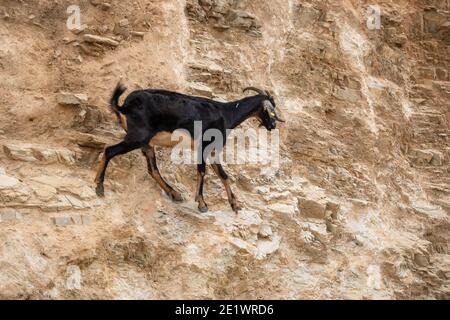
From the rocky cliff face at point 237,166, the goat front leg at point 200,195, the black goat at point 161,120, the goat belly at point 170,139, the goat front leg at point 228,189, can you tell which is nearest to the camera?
the rocky cliff face at point 237,166

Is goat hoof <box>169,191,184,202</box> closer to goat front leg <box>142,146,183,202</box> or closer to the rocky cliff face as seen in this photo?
goat front leg <box>142,146,183,202</box>

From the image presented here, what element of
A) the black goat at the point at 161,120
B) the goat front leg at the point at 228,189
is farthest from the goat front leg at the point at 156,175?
the goat front leg at the point at 228,189

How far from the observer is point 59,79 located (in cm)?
871

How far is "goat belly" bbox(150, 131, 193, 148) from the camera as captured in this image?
702 centimetres

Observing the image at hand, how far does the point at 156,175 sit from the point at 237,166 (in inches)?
72.7

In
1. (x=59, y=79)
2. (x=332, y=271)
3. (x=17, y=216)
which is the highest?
(x=59, y=79)

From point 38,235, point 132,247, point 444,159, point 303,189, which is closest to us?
point 38,235

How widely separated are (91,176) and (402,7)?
34.4ft

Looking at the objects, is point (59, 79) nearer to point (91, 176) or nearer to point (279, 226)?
point (91, 176)

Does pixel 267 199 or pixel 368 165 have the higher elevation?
pixel 368 165

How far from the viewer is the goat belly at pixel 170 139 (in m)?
7.02

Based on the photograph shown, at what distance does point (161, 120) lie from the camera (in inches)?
274

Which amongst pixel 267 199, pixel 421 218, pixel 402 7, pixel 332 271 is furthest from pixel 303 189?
pixel 402 7

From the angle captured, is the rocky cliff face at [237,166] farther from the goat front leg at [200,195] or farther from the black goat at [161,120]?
the black goat at [161,120]
